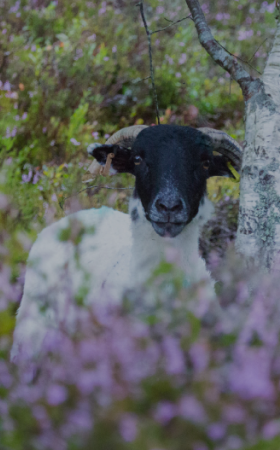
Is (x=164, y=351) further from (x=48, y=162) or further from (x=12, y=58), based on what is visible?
(x=12, y=58)

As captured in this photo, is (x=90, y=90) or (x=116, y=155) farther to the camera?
Result: (x=90, y=90)

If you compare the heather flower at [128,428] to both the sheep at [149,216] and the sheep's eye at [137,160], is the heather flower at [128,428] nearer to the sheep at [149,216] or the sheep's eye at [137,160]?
the sheep at [149,216]

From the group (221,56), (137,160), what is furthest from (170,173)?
(221,56)

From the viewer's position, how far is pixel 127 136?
349cm

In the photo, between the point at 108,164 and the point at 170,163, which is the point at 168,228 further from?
the point at 108,164

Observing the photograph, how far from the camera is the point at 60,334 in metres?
1.65

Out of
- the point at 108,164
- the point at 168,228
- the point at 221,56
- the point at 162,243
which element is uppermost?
the point at 221,56

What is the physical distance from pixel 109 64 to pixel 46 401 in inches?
297

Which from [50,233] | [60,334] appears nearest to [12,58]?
[50,233]

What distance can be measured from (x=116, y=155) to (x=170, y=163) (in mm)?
715

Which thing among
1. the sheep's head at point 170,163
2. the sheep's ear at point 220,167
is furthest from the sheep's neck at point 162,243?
the sheep's ear at point 220,167

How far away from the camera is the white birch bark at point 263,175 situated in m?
3.02

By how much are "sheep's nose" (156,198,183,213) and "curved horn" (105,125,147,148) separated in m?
Answer: 0.99

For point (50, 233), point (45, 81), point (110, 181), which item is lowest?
point (110, 181)
